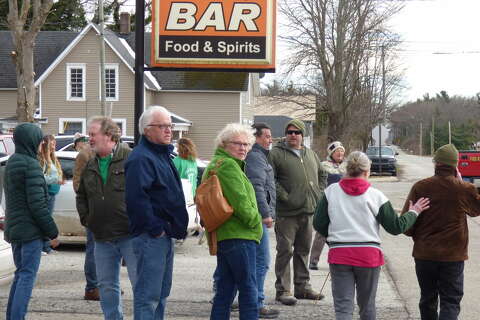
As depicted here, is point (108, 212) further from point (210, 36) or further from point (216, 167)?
point (210, 36)

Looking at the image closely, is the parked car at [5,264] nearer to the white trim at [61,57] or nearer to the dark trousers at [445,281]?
the dark trousers at [445,281]

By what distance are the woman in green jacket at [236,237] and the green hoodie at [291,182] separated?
217 cm

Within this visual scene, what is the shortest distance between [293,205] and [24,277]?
3.02 metres

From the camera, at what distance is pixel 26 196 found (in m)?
6.33

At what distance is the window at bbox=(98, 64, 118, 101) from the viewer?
39.8 m

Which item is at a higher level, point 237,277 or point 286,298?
point 237,277

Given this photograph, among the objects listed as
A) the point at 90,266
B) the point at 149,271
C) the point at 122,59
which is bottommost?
the point at 90,266

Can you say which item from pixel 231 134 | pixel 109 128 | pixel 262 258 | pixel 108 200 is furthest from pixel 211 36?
pixel 108 200

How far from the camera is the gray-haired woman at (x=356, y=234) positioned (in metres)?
5.89

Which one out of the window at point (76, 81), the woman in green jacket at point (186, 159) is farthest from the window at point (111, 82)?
the woman in green jacket at point (186, 159)

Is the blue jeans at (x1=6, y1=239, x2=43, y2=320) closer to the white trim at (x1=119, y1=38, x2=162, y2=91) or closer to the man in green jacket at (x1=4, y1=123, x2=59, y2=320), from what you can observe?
the man in green jacket at (x1=4, y1=123, x2=59, y2=320)

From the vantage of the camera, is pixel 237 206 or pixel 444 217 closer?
pixel 237 206

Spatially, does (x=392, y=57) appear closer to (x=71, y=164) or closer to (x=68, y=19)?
(x=68, y=19)

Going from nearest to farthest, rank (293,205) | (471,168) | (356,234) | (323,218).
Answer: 1. (356,234)
2. (323,218)
3. (293,205)
4. (471,168)
